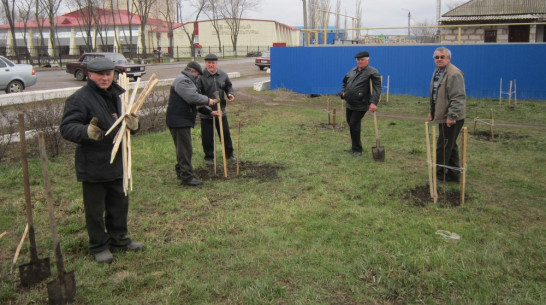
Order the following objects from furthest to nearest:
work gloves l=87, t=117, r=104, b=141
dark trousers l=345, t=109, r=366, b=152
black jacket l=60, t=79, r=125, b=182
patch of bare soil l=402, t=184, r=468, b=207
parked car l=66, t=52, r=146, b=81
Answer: parked car l=66, t=52, r=146, b=81
dark trousers l=345, t=109, r=366, b=152
patch of bare soil l=402, t=184, r=468, b=207
black jacket l=60, t=79, r=125, b=182
work gloves l=87, t=117, r=104, b=141

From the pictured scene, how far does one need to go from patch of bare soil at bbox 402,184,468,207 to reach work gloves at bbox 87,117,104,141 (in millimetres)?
3632

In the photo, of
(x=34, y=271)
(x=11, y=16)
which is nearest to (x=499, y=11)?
(x=34, y=271)

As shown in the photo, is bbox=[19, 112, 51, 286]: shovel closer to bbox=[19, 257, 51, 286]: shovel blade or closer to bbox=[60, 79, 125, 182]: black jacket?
bbox=[19, 257, 51, 286]: shovel blade

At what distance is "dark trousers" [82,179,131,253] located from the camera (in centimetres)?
367

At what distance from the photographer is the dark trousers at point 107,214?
12.0 feet

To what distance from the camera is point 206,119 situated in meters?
6.81

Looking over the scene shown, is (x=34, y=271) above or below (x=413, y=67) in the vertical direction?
below

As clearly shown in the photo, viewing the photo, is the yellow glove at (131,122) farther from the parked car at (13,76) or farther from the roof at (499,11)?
the roof at (499,11)

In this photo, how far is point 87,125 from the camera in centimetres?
339

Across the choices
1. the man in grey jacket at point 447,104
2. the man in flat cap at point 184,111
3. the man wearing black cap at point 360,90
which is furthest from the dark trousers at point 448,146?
the man in flat cap at point 184,111

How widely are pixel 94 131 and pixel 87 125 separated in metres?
0.13

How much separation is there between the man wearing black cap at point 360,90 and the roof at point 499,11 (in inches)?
671

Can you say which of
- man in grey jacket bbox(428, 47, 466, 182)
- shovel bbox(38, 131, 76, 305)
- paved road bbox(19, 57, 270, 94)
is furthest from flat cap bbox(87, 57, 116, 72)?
paved road bbox(19, 57, 270, 94)

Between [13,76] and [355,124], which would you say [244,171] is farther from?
[13,76]
